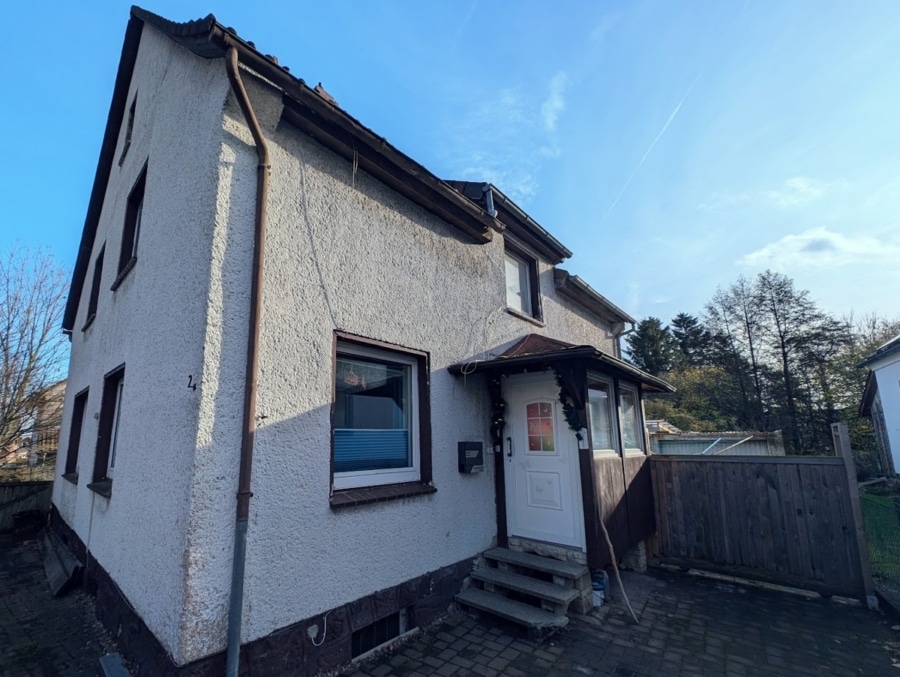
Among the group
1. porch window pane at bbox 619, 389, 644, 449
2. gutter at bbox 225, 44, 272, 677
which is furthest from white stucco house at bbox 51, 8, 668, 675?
porch window pane at bbox 619, 389, 644, 449

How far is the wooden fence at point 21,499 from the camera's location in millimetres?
10531

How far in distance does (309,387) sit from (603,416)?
4745 mm

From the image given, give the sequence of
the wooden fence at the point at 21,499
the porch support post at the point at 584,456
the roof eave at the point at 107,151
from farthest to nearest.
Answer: the wooden fence at the point at 21,499 < the roof eave at the point at 107,151 < the porch support post at the point at 584,456

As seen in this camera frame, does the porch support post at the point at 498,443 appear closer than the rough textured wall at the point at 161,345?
No

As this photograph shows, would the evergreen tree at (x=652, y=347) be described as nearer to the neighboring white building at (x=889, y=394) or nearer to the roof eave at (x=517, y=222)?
the neighboring white building at (x=889, y=394)

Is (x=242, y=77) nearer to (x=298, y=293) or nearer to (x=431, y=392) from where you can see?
(x=298, y=293)

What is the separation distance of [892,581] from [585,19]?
→ 855cm

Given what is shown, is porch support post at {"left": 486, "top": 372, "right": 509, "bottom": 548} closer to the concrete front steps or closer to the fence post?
the concrete front steps

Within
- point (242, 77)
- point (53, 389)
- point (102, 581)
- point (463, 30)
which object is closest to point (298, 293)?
point (242, 77)

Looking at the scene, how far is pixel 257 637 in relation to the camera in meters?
3.35

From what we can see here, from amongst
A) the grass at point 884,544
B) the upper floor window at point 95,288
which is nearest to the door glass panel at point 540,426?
the grass at point 884,544

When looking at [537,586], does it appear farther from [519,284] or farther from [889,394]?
[889,394]

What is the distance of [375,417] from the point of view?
16.1ft

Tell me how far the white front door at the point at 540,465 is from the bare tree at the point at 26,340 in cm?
1593
